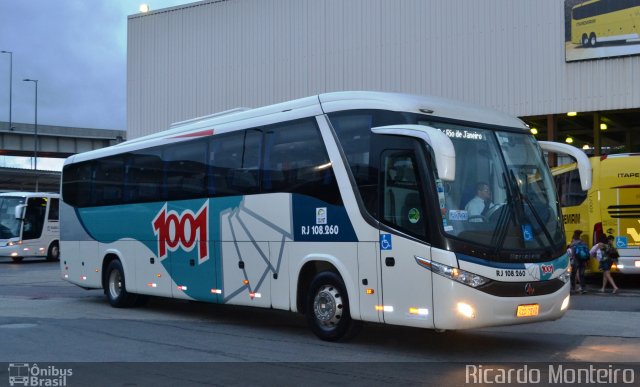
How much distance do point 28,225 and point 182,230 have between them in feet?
77.2

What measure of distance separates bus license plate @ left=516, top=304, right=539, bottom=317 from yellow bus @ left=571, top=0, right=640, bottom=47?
1848cm

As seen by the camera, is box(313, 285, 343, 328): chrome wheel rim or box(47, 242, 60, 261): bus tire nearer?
box(313, 285, 343, 328): chrome wheel rim

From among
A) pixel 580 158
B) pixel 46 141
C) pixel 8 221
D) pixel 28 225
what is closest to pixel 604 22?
pixel 580 158

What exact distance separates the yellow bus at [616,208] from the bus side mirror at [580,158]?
9.56 meters

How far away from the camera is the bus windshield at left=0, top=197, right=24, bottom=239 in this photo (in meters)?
34.3

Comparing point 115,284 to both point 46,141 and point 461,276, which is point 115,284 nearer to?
point 461,276

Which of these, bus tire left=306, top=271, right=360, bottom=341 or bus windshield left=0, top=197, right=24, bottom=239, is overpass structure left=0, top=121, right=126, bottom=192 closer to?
bus windshield left=0, top=197, right=24, bottom=239

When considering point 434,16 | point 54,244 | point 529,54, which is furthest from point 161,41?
point 529,54

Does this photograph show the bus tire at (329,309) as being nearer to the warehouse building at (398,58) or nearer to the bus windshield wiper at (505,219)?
the bus windshield wiper at (505,219)

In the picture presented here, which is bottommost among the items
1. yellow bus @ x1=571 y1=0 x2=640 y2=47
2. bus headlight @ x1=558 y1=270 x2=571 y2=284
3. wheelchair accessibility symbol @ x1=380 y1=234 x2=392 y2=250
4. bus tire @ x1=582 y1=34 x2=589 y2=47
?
bus headlight @ x1=558 y1=270 x2=571 y2=284

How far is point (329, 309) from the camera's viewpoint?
10.7 meters

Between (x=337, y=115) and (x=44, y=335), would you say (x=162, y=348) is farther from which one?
(x=337, y=115)

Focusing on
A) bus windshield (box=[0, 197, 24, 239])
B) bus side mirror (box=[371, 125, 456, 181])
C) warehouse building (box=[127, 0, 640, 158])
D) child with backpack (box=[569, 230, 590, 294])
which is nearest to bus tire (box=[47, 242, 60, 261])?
bus windshield (box=[0, 197, 24, 239])

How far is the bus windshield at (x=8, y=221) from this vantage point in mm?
34312
